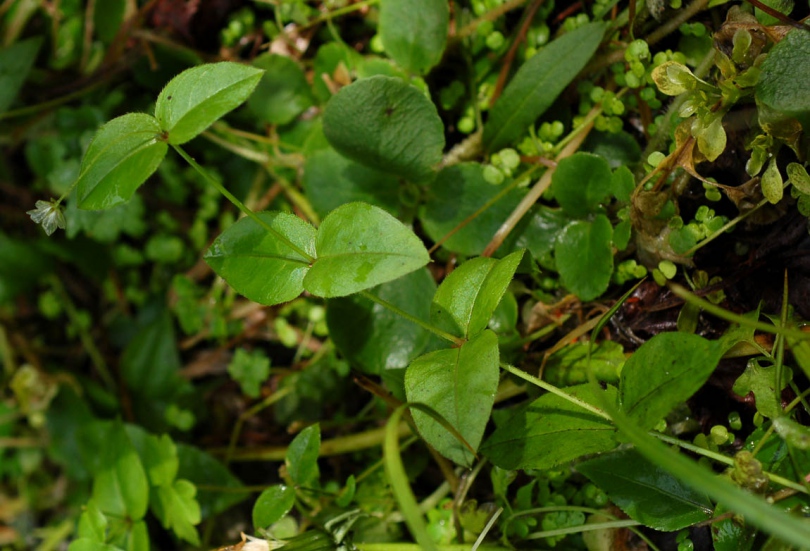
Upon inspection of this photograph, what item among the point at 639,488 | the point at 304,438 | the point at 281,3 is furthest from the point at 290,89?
Result: the point at 639,488

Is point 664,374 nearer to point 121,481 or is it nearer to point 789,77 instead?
point 789,77

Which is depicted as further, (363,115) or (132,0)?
(132,0)

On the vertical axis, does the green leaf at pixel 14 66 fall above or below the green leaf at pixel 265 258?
above

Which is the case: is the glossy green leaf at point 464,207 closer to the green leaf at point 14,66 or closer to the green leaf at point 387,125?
the green leaf at point 387,125

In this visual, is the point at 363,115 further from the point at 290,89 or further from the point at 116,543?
the point at 116,543

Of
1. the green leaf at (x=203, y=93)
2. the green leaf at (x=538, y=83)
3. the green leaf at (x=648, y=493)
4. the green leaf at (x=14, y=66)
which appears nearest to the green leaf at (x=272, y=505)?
the green leaf at (x=648, y=493)

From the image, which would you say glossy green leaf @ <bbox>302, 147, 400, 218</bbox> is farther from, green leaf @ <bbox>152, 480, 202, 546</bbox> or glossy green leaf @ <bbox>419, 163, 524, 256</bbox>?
green leaf @ <bbox>152, 480, 202, 546</bbox>
